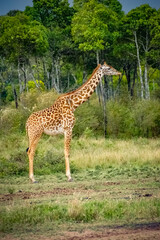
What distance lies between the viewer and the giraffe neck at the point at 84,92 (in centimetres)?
1627

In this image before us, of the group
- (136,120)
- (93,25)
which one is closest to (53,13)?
(93,25)

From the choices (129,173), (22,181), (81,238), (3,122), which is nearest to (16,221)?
(81,238)

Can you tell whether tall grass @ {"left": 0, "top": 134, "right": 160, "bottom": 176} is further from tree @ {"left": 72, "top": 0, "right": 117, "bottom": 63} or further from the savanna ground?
tree @ {"left": 72, "top": 0, "right": 117, "bottom": 63}

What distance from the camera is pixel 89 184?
539 inches

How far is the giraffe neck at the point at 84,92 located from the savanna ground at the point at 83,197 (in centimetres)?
247

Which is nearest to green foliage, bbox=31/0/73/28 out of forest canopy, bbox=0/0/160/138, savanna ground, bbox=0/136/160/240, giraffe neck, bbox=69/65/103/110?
forest canopy, bbox=0/0/160/138

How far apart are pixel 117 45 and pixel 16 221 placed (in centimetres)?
3467

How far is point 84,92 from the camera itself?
16.7m

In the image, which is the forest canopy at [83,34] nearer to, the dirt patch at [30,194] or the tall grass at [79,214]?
the dirt patch at [30,194]

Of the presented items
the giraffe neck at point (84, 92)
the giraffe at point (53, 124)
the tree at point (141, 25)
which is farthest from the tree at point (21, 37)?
the giraffe at point (53, 124)

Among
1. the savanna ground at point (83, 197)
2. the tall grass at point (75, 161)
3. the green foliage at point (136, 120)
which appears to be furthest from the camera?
the green foliage at point (136, 120)

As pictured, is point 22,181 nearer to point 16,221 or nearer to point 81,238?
point 16,221

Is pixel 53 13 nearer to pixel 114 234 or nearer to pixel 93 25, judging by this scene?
pixel 93 25

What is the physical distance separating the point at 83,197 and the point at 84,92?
6.27 m
